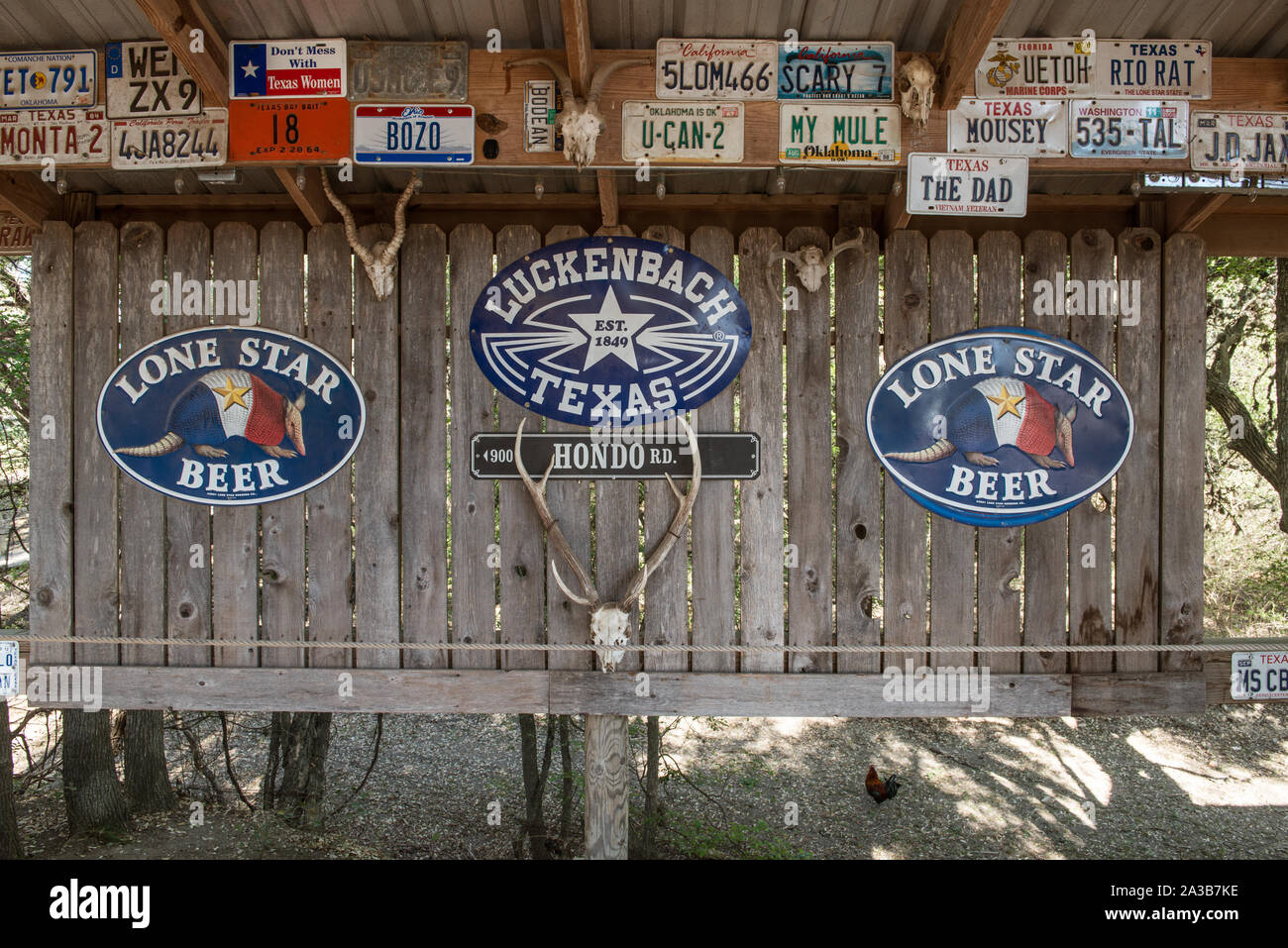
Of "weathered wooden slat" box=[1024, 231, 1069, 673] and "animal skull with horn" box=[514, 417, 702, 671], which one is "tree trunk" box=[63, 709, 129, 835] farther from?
"weathered wooden slat" box=[1024, 231, 1069, 673]

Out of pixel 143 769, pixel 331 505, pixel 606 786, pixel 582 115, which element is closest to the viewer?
pixel 582 115

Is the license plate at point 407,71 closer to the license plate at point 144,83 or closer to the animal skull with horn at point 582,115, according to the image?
the animal skull with horn at point 582,115

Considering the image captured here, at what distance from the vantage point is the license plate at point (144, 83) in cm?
307

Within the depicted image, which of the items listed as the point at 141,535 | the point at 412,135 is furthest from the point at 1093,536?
the point at 141,535

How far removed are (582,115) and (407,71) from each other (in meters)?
0.72

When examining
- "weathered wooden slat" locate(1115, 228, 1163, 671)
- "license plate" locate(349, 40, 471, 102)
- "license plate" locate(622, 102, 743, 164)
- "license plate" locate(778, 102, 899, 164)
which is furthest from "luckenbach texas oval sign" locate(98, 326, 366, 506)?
"weathered wooden slat" locate(1115, 228, 1163, 671)

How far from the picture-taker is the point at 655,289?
356 centimetres

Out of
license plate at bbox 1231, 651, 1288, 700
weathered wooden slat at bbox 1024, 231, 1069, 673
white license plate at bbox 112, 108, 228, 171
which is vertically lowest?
license plate at bbox 1231, 651, 1288, 700

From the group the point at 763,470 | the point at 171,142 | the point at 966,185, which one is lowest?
the point at 763,470

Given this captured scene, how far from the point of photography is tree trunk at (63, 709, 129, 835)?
6934 millimetres

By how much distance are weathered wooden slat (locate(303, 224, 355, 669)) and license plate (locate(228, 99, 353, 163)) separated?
578mm

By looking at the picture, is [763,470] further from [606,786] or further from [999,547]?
[606,786]

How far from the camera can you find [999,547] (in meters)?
3.56
